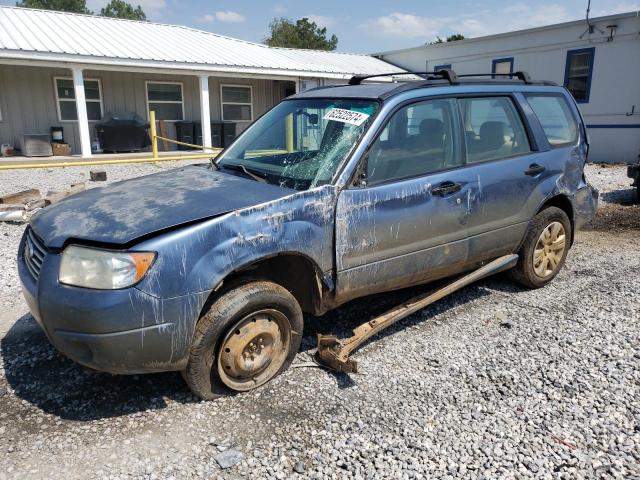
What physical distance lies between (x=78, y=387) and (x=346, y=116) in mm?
2501

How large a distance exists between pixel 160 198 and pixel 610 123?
52.9 feet

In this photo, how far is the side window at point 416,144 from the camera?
134 inches

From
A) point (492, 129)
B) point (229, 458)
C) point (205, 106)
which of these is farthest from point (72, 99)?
point (229, 458)

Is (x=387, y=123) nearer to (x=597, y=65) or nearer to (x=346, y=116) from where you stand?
(x=346, y=116)

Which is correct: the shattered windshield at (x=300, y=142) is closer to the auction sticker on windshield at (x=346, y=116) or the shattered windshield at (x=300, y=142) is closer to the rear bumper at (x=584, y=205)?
the auction sticker on windshield at (x=346, y=116)

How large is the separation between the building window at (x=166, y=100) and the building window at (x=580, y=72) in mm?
12844

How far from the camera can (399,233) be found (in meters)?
3.43

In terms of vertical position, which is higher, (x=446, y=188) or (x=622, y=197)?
(x=446, y=188)

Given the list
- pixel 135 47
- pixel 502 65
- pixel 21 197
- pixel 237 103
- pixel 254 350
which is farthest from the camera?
pixel 237 103

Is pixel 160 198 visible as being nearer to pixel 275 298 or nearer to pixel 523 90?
pixel 275 298

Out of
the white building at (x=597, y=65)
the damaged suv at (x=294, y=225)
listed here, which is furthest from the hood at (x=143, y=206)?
the white building at (x=597, y=65)

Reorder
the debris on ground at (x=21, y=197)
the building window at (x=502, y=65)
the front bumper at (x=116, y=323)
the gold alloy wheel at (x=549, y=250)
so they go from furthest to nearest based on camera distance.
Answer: the building window at (x=502, y=65) → the debris on ground at (x=21, y=197) → the gold alloy wheel at (x=549, y=250) → the front bumper at (x=116, y=323)

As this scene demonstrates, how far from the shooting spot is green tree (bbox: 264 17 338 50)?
5516 cm

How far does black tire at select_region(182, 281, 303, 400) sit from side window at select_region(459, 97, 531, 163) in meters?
1.89
